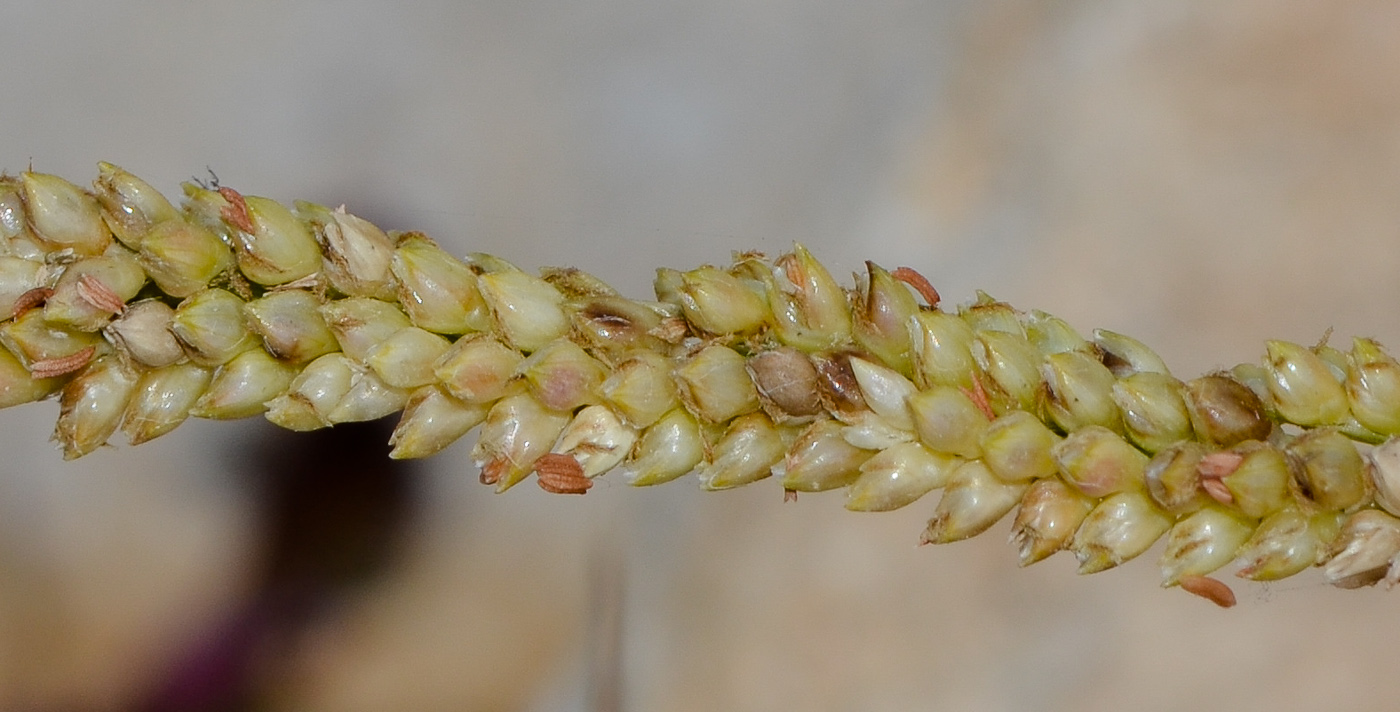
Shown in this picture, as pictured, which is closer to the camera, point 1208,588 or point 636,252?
point 1208,588

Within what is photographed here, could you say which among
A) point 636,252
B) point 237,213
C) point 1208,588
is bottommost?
point 1208,588

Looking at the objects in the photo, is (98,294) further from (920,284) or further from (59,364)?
(920,284)

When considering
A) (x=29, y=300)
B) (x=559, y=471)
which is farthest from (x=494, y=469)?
(x=29, y=300)

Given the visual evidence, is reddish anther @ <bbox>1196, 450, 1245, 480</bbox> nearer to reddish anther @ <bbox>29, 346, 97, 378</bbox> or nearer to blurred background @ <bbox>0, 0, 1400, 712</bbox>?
reddish anther @ <bbox>29, 346, 97, 378</bbox>

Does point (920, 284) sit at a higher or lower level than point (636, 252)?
lower

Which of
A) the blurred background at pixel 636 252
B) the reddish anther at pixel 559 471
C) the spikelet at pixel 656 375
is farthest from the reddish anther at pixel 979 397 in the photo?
the blurred background at pixel 636 252

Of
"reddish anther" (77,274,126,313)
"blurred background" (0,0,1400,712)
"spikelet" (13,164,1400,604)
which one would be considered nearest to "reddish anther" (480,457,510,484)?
"spikelet" (13,164,1400,604)

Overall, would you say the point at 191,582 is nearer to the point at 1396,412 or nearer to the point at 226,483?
the point at 226,483
